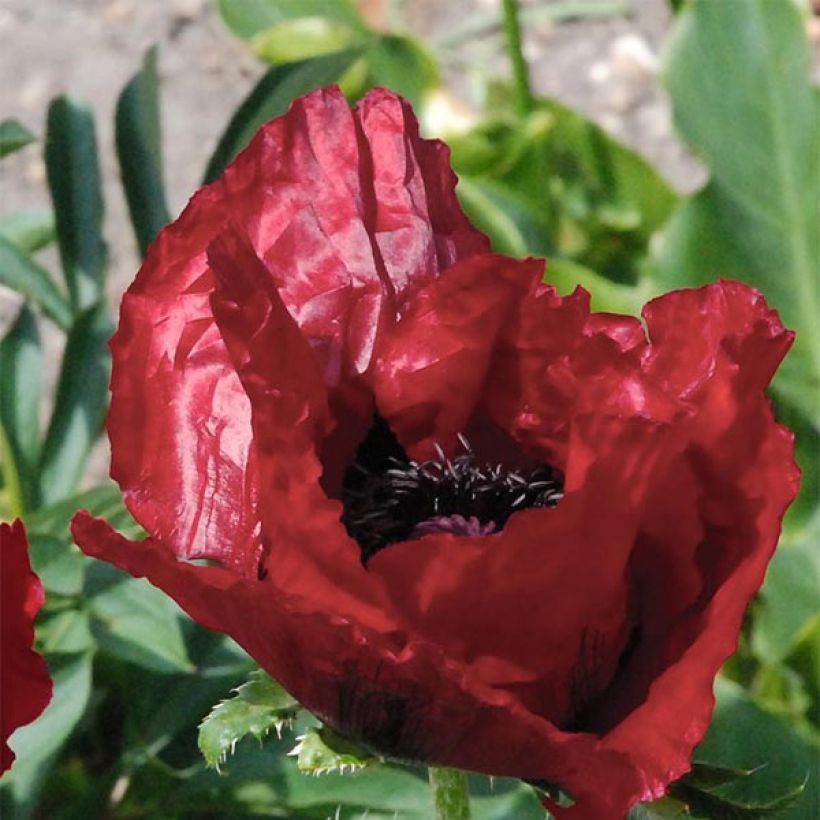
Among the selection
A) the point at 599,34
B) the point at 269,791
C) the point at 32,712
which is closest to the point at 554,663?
the point at 32,712

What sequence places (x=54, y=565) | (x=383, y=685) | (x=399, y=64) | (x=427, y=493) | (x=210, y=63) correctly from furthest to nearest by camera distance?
(x=210, y=63)
(x=399, y=64)
(x=54, y=565)
(x=427, y=493)
(x=383, y=685)

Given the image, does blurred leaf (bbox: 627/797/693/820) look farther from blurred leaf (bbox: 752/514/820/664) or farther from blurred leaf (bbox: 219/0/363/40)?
blurred leaf (bbox: 219/0/363/40)

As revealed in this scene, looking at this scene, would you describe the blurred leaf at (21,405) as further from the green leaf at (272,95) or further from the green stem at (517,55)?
the green stem at (517,55)

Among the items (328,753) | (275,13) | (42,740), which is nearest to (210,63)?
(275,13)

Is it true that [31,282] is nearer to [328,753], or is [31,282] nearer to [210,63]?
[328,753]

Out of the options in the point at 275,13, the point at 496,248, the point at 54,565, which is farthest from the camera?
the point at 275,13

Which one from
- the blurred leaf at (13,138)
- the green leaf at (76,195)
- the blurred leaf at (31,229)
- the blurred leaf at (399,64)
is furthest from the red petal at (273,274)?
the blurred leaf at (399,64)

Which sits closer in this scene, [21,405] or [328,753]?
[328,753]

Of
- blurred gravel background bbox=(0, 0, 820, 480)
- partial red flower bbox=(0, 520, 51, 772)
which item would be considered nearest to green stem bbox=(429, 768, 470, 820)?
partial red flower bbox=(0, 520, 51, 772)
